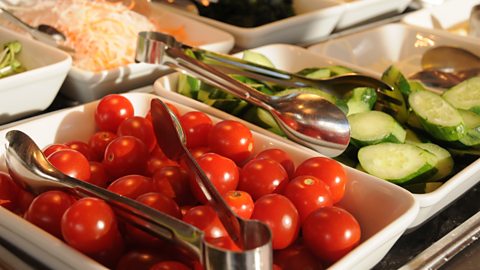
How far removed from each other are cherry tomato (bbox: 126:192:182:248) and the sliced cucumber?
0.57 m

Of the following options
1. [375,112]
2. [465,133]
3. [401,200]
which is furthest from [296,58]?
[401,200]

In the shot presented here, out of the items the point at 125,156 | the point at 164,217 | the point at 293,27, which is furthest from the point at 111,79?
the point at 164,217

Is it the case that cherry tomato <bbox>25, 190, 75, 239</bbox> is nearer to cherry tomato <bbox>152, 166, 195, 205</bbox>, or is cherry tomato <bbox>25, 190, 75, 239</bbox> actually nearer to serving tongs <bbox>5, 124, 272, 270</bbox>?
serving tongs <bbox>5, 124, 272, 270</bbox>

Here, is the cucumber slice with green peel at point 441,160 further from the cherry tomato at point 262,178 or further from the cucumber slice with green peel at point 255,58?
the cucumber slice with green peel at point 255,58

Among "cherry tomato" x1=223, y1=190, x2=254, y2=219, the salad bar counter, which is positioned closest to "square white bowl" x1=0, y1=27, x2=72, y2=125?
the salad bar counter

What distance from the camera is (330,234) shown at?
35.3 inches

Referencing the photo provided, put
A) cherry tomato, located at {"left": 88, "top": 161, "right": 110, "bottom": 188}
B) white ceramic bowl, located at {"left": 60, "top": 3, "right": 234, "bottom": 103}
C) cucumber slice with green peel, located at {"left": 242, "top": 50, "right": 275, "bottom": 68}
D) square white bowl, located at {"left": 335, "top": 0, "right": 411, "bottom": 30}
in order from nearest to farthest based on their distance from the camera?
1. cherry tomato, located at {"left": 88, "top": 161, "right": 110, "bottom": 188}
2. white ceramic bowl, located at {"left": 60, "top": 3, "right": 234, "bottom": 103}
3. cucumber slice with green peel, located at {"left": 242, "top": 50, "right": 275, "bottom": 68}
4. square white bowl, located at {"left": 335, "top": 0, "right": 411, "bottom": 30}

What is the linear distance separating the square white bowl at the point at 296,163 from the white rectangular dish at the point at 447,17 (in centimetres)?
105

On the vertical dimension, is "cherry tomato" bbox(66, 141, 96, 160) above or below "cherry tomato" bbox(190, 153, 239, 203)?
below

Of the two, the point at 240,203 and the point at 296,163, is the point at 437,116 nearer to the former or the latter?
the point at 296,163

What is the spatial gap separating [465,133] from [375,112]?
0.18 m

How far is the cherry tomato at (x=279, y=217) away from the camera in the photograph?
902mm

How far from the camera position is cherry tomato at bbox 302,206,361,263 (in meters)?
0.90

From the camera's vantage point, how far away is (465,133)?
1263 millimetres
